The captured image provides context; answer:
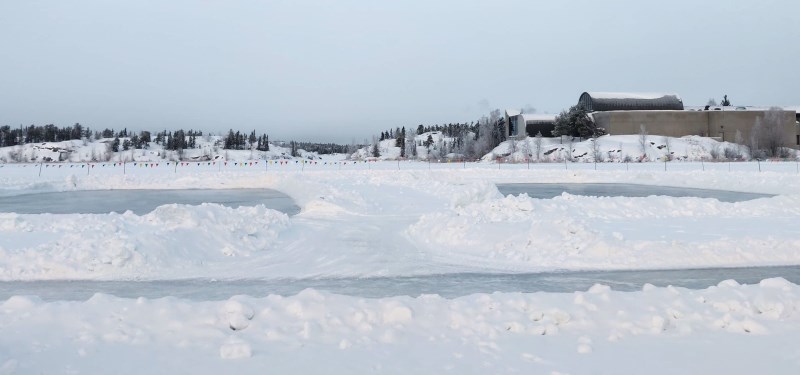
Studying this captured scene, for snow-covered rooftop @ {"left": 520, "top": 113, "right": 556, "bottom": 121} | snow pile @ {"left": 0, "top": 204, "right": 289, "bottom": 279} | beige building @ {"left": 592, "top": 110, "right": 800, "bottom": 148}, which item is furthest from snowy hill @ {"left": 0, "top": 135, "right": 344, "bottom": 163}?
snow pile @ {"left": 0, "top": 204, "right": 289, "bottom": 279}

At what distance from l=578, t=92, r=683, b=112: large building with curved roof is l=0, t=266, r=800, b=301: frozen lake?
3078 inches

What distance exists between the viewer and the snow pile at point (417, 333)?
5.38 metres

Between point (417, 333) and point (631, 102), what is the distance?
87156 millimetres

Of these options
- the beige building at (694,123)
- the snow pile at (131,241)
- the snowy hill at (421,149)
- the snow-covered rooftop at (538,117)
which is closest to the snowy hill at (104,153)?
the snowy hill at (421,149)

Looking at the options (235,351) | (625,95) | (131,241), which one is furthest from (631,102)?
(235,351)

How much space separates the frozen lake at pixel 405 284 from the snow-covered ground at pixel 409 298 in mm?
507

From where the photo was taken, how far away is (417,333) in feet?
20.3

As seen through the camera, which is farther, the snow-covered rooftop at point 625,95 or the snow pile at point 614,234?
the snow-covered rooftop at point 625,95

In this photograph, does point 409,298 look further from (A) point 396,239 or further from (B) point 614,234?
(A) point 396,239

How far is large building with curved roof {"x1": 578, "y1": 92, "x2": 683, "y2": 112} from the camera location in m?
84.9

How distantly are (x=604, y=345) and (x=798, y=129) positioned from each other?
3511 inches

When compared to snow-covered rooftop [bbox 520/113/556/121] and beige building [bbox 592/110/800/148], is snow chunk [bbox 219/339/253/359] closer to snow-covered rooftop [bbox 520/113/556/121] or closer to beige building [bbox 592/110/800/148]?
beige building [bbox 592/110/800/148]

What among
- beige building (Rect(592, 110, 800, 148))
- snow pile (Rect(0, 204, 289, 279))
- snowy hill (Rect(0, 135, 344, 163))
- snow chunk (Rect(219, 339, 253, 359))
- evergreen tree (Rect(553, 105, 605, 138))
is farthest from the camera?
snowy hill (Rect(0, 135, 344, 163))

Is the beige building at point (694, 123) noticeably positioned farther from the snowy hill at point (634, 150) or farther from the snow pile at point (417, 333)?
the snow pile at point (417, 333)
